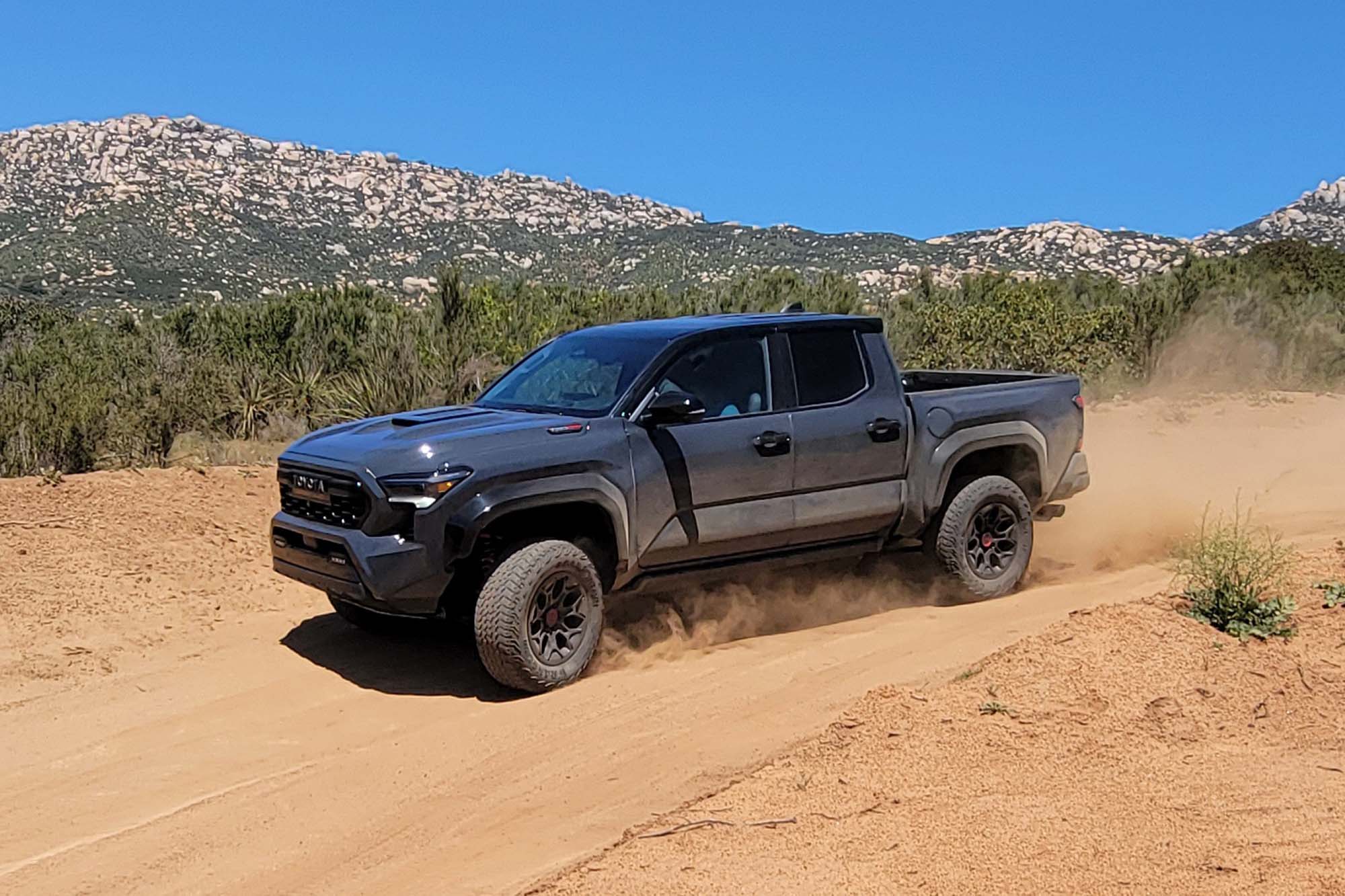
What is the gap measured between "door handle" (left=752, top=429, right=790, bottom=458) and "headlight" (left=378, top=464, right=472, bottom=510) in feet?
6.10

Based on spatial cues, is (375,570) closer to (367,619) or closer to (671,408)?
(367,619)

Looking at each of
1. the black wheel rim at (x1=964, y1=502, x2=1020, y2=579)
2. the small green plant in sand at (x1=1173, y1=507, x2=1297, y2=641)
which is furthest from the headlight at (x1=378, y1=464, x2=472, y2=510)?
the small green plant in sand at (x1=1173, y1=507, x2=1297, y2=641)

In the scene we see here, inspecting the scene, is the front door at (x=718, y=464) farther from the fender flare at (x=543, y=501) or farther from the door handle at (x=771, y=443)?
the fender flare at (x=543, y=501)

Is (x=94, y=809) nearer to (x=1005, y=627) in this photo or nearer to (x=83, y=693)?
(x=83, y=693)

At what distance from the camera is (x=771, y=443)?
798 cm

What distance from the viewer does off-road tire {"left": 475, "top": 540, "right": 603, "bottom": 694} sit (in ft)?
22.6

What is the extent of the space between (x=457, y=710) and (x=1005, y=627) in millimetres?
3273

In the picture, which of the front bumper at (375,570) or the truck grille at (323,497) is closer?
the front bumper at (375,570)

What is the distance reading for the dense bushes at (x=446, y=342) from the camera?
559 inches

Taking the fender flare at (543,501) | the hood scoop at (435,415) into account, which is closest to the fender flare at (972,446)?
the fender flare at (543,501)

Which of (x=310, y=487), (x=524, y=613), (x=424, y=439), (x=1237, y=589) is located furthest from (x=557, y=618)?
(x=1237, y=589)

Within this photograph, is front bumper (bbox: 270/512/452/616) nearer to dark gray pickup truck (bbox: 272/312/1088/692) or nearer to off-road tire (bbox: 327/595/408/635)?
dark gray pickup truck (bbox: 272/312/1088/692)

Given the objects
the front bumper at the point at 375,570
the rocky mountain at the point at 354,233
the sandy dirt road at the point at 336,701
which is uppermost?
the rocky mountain at the point at 354,233

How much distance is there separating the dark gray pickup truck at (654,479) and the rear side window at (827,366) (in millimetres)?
13
